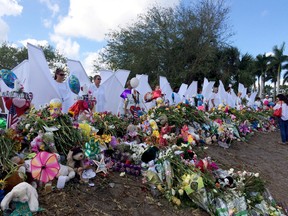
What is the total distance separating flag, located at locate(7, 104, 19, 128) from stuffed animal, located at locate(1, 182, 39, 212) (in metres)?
1.56

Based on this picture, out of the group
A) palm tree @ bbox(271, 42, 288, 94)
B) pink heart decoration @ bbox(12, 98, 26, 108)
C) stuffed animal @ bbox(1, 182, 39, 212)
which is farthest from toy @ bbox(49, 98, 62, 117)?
palm tree @ bbox(271, 42, 288, 94)

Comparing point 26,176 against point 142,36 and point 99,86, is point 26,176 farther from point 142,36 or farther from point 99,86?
point 142,36

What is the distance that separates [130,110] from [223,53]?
19.1 metres

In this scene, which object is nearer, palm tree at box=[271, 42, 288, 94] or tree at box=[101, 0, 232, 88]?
tree at box=[101, 0, 232, 88]

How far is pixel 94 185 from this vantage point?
11.5ft

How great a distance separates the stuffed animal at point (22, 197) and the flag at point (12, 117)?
156 cm

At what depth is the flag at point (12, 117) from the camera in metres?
4.14

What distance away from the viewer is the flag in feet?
13.6

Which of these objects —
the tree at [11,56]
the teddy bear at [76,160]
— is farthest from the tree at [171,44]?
the teddy bear at [76,160]

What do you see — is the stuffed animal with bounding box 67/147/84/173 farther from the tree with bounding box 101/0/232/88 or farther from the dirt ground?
the tree with bounding box 101/0/232/88

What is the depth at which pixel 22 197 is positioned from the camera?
2.74 m

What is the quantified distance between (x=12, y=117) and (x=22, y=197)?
69.9 inches

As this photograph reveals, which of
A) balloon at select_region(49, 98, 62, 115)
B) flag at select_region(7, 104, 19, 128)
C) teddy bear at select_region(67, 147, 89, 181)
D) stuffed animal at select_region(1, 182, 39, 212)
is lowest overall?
stuffed animal at select_region(1, 182, 39, 212)

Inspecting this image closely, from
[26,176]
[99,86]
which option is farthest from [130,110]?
[26,176]
